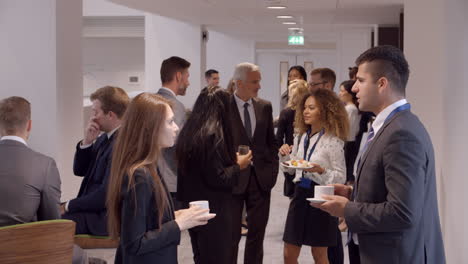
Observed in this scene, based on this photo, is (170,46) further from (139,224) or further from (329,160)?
(139,224)

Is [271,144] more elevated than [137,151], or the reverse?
[137,151]

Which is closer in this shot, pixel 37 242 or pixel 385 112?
pixel 385 112

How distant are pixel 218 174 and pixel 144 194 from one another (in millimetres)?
1330

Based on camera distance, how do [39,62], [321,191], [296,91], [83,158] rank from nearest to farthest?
[321,191]
[83,158]
[39,62]
[296,91]

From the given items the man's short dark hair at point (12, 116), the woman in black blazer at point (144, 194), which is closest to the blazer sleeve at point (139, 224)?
the woman in black blazer at point (144, 194)

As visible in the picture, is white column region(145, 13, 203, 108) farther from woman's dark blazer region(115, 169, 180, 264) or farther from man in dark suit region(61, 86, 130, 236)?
woman's dark blazer region(115, 169, 180, 264)

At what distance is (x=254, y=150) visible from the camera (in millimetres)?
4605

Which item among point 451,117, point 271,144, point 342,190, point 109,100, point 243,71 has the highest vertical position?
point 243,71

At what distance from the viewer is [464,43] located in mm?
3955

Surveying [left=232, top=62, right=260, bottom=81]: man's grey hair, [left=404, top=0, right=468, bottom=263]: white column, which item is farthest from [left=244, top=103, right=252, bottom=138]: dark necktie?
[left=404, top=0, right=468, bottom=263]: white column

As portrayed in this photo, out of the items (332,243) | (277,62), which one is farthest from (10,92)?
(277,62)

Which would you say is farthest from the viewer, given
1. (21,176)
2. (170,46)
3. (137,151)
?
(170,46)

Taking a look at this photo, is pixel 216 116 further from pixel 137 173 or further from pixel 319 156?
pixel 137 173

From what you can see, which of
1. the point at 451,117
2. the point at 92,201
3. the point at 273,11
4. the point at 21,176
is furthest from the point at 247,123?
the point at 273,11
